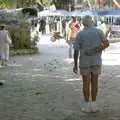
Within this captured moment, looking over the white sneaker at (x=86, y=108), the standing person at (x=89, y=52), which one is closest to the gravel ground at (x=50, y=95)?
the white sneaker at (x=86, y=108)

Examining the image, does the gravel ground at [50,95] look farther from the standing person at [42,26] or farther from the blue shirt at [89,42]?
the standing person at [42,26]

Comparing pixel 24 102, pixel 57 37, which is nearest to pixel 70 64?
pixel 24 102

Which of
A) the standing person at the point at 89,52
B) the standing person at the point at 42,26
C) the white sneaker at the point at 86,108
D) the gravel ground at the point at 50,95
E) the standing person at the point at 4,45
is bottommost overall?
the standing person at the point at 42,26

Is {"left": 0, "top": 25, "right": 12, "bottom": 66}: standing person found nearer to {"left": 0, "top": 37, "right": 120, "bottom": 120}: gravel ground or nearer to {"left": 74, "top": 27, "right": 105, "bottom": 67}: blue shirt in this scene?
{"left": 0, "top": 37, "right": 120, "bottom": 120}: gravel ground

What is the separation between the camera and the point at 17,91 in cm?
1227

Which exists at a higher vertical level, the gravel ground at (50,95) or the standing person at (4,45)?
the gravel ground at (50,95)

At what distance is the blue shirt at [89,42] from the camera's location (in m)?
9.41

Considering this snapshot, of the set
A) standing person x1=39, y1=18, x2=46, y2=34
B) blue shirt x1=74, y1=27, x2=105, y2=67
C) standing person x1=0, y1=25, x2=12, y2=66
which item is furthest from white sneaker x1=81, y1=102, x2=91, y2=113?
standing person x1=39, y1=18, x2=46, y2=34

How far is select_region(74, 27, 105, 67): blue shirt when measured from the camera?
9406 mm

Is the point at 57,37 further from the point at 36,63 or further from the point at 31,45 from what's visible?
the point at 36,63

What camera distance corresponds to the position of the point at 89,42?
941 centimetres

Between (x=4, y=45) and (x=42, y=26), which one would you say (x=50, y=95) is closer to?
(x=4, y=45)

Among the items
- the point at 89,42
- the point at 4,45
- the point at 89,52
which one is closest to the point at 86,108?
the point at 89,52

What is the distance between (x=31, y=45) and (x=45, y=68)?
898 centimetres
